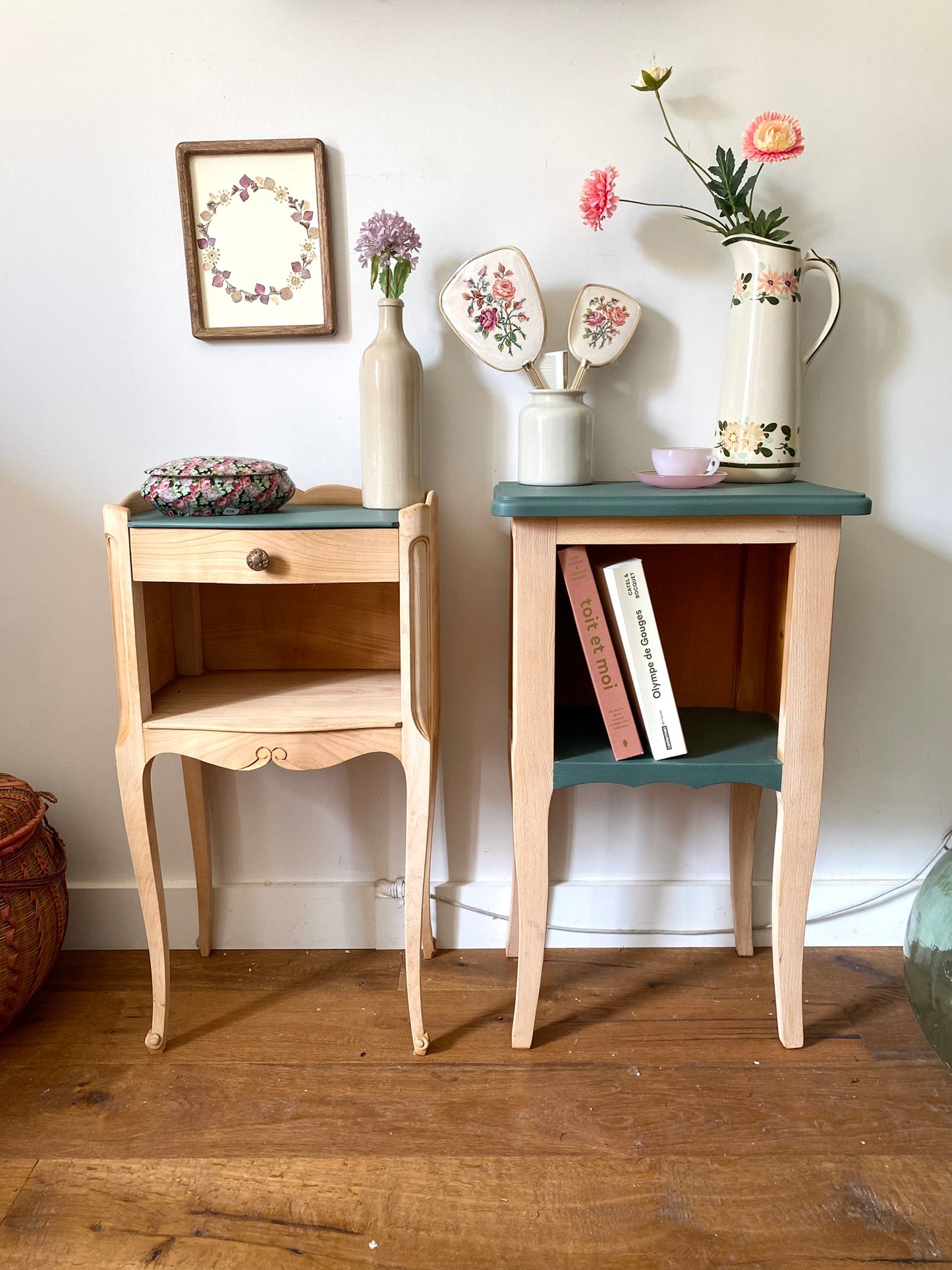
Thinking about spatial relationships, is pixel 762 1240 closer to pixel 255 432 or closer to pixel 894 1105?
pixel 894 1105

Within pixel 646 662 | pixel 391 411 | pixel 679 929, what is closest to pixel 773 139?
pixel 391 411

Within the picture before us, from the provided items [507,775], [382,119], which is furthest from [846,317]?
[507,775]

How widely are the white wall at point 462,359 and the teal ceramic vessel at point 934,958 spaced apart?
34 centimetres

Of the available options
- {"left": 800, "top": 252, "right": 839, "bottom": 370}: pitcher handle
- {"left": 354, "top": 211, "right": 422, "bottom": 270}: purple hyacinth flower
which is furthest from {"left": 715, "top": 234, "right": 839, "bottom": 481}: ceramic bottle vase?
{"left": 354, "top": 211, "right": 422, "bottom": 270}: purple hyacinth flower

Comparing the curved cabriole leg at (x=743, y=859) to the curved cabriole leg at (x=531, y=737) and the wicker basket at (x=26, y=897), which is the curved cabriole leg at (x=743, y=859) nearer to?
the curved cabriole leg at (x=531, y=737)

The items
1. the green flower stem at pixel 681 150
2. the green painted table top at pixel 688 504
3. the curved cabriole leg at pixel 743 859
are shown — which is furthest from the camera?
the curved cabriole leg at pixel 743 859

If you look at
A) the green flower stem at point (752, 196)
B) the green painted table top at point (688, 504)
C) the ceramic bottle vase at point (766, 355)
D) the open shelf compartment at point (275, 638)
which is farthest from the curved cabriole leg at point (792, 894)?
the green flower stem at point (752, 196)

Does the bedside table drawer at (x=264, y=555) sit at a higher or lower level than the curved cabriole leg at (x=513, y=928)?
higher

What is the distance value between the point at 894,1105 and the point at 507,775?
0.79m

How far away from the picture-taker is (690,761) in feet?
4.33

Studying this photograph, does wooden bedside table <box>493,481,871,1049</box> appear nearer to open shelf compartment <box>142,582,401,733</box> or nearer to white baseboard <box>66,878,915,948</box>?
white baseboard <box>66,878,915,948</box>

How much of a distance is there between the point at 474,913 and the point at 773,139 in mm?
1399

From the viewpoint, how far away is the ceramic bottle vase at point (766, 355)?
138 centimetres

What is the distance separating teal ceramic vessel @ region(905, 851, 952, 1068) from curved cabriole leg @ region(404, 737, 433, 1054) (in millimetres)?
746
